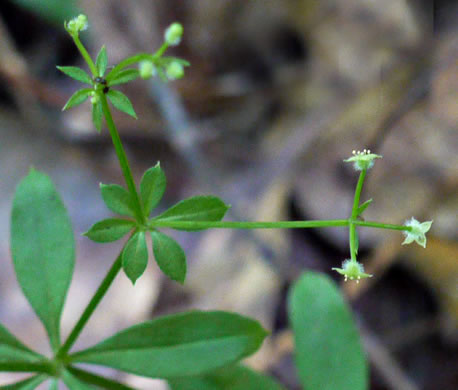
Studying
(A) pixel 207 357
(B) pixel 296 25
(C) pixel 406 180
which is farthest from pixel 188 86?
(A) pixel 207 357

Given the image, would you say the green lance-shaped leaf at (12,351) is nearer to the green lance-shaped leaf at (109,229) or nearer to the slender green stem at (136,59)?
the green lance-shaped leaf at (109,229)

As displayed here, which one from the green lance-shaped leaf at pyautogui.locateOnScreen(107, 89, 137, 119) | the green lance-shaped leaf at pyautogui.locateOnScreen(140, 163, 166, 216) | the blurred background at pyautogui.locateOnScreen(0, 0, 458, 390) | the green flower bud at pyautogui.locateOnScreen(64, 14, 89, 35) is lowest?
the green lance-shaped leaf at pyautogui.locateOnScreen(140, 163, 166, 216)

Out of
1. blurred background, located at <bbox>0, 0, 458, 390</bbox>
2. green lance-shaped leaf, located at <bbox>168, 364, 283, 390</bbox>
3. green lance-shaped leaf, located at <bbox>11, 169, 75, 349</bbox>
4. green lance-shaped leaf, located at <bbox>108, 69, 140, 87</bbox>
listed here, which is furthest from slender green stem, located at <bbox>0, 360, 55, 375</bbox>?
blurred background, located at <bbox>0, 0, 458, 390</bbox>

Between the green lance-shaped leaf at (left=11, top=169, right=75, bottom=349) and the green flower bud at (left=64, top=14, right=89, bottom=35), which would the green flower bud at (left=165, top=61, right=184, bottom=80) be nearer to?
the green flower bud at (left=64, top=14, right=89, bottom=35)

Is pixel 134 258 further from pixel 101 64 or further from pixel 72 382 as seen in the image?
pixel 72 382

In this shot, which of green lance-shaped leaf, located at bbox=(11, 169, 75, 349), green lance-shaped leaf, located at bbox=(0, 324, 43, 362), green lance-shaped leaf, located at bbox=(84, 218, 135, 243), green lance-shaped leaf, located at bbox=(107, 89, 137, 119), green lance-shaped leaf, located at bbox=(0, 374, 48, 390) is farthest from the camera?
green lance-shaped leaf, located at bbox=(11, 169, 75, 349)

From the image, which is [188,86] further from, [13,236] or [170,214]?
[170,214]
